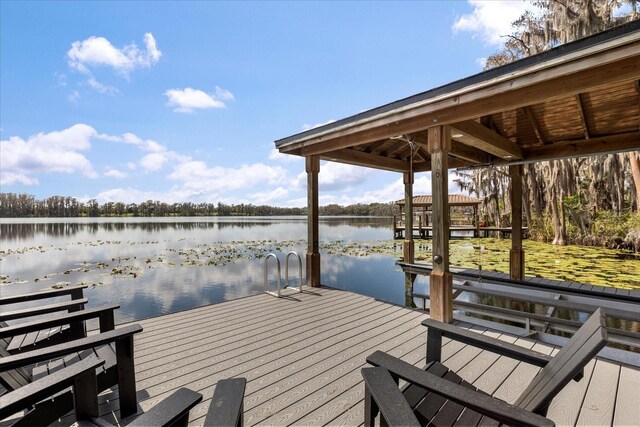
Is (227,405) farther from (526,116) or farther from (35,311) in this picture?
(526,116)

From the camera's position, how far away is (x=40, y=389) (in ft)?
4.00

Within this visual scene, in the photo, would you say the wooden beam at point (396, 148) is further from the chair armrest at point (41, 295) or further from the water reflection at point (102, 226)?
the water reflection at point (102, 226)

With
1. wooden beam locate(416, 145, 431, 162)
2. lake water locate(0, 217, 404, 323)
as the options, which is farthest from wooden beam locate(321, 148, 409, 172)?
lake water locate(0, 217, 404, 323)

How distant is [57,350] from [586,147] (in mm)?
6970

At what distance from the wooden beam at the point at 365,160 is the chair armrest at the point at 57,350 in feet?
13.4

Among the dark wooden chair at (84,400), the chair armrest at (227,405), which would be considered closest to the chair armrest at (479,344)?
the chair armrest at (227,405)

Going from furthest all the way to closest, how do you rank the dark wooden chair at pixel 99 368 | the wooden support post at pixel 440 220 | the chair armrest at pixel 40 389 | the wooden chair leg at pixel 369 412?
the wooden support post at pixel 440 220
the dark wooden chair at pixel 99 368
the wooden chair leg at pixel 369 412
the chair armrest at pixel 40 389

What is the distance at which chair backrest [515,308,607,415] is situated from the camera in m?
1.14

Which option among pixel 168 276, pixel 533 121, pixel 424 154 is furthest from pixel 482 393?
pixel 168 276

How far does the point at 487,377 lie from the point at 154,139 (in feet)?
108

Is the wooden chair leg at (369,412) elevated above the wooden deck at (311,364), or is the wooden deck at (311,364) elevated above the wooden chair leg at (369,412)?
the wooden chair leg at (369,412)

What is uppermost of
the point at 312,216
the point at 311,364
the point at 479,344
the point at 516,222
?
the point at 312,216

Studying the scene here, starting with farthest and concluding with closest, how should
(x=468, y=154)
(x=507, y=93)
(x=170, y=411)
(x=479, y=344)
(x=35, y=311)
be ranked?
(x=468, y=154) → (x=507, y=93) → (x=35, y=311) → (x=479, y=344) → (x=170, y=411)

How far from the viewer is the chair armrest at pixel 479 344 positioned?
155 centimetres
